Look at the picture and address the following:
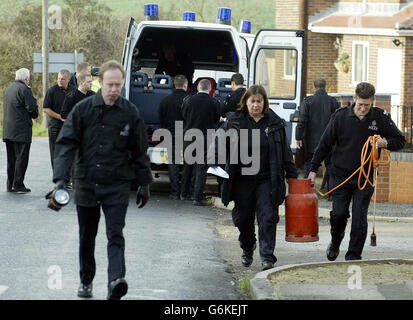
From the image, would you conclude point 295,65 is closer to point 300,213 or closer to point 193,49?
point 193,49

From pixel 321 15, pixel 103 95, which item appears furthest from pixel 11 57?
pixel 103 95

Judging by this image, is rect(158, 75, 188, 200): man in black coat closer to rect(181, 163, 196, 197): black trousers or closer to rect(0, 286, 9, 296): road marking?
rect(181, 163, 196, 197): black trousers

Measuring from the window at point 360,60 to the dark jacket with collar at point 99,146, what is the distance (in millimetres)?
22374

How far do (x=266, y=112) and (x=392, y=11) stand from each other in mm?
19337

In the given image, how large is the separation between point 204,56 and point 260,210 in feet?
32.6

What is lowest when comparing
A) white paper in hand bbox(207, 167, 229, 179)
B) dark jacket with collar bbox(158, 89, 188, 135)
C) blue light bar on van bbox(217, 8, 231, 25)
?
white paper in hand bbox(207, 167, 229, 179)

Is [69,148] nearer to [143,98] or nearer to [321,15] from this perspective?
[143,98]

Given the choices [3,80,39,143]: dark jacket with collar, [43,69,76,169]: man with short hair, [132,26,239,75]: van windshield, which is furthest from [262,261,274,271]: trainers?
[132,26,239,75]: van windshield

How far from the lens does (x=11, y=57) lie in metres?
37.3

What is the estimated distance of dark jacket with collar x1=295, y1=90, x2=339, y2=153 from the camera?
15.9m

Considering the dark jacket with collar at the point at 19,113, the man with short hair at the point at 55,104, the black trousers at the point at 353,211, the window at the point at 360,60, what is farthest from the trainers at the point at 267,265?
the window at the point at 360,60

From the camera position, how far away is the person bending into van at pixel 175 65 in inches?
706

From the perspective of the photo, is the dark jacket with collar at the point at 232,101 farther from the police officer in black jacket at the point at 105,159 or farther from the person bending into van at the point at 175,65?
the police officer in black jacket at the point at 105,159

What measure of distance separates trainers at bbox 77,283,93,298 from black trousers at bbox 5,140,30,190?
25.9 ft
